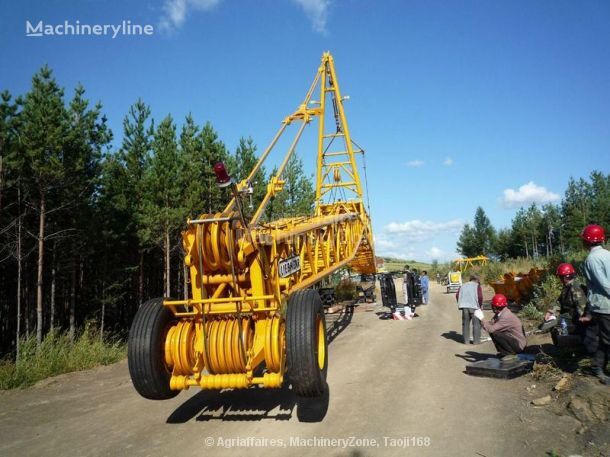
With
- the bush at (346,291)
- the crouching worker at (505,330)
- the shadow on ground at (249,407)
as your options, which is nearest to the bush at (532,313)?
the crouching worker at (505,330)

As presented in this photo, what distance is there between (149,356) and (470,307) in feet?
25.2

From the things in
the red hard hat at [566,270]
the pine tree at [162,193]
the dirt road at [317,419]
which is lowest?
the dirt road at [317,419]

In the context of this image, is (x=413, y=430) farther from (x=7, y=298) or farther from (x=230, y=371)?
(x=7, y=298)

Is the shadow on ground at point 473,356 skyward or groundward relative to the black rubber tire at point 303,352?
groundward

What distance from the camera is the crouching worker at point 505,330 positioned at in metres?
7.30

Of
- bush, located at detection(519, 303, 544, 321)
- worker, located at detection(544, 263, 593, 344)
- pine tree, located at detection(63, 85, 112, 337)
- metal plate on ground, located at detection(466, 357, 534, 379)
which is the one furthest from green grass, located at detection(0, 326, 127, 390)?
bush, located at detection(519, 303, 544, 321)

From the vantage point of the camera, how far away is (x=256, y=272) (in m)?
5.64

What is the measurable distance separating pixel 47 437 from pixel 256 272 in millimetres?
3592

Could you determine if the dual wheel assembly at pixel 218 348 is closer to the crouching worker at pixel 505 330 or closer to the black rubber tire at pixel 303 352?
the black rubber tire at pixel 303 352

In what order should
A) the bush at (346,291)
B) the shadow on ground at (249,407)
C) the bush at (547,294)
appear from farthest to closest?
1. the bush at (346,291)
2. the bush at (547,294)
3. the shadow on ground at (249,407)

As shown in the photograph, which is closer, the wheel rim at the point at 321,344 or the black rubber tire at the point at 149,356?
the black rubber tire at the point at 149,356

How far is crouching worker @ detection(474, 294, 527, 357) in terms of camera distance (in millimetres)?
7305

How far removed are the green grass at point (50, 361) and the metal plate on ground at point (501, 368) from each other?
28.7 ft

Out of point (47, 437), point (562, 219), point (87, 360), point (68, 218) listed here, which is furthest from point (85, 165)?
point (562, 219)
